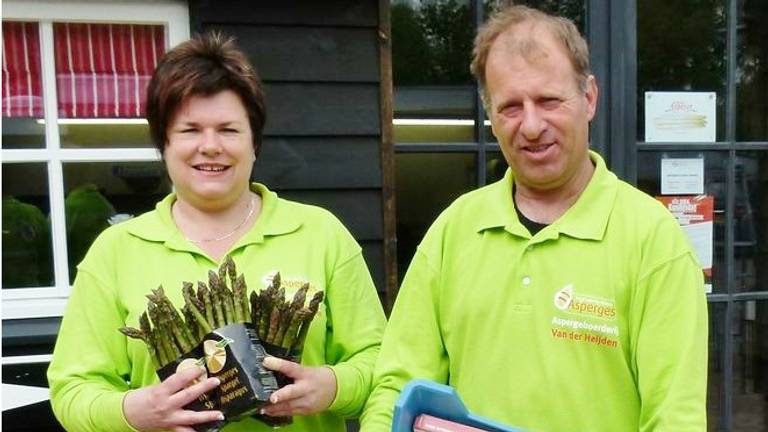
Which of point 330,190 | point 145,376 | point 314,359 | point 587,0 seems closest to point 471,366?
point 314,359

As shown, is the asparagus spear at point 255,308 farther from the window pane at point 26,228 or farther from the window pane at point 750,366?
the window pane at point 750,366

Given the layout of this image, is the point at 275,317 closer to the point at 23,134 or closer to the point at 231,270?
the point at 231,270

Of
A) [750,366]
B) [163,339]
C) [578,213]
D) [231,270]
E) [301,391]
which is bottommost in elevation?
[750,366]

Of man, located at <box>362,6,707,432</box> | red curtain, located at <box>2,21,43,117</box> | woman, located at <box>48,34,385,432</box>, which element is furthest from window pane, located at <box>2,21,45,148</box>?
man, located at <box>362,6,707,432</box>

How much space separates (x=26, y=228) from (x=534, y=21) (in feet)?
7.67

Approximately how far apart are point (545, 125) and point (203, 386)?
78 centimetres

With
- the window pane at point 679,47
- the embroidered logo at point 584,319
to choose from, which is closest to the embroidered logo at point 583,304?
the embroidered logo at point 584,319

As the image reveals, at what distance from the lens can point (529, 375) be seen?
1440 millimetres

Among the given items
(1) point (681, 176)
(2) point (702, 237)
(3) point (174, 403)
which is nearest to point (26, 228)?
(3) point (174, 403)

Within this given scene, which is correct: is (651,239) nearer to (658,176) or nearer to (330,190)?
(330,190)

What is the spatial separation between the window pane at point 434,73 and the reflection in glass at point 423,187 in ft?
0.28

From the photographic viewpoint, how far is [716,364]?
11.8ft

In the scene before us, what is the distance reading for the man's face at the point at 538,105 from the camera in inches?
54.8

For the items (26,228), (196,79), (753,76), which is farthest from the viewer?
(753,76)
